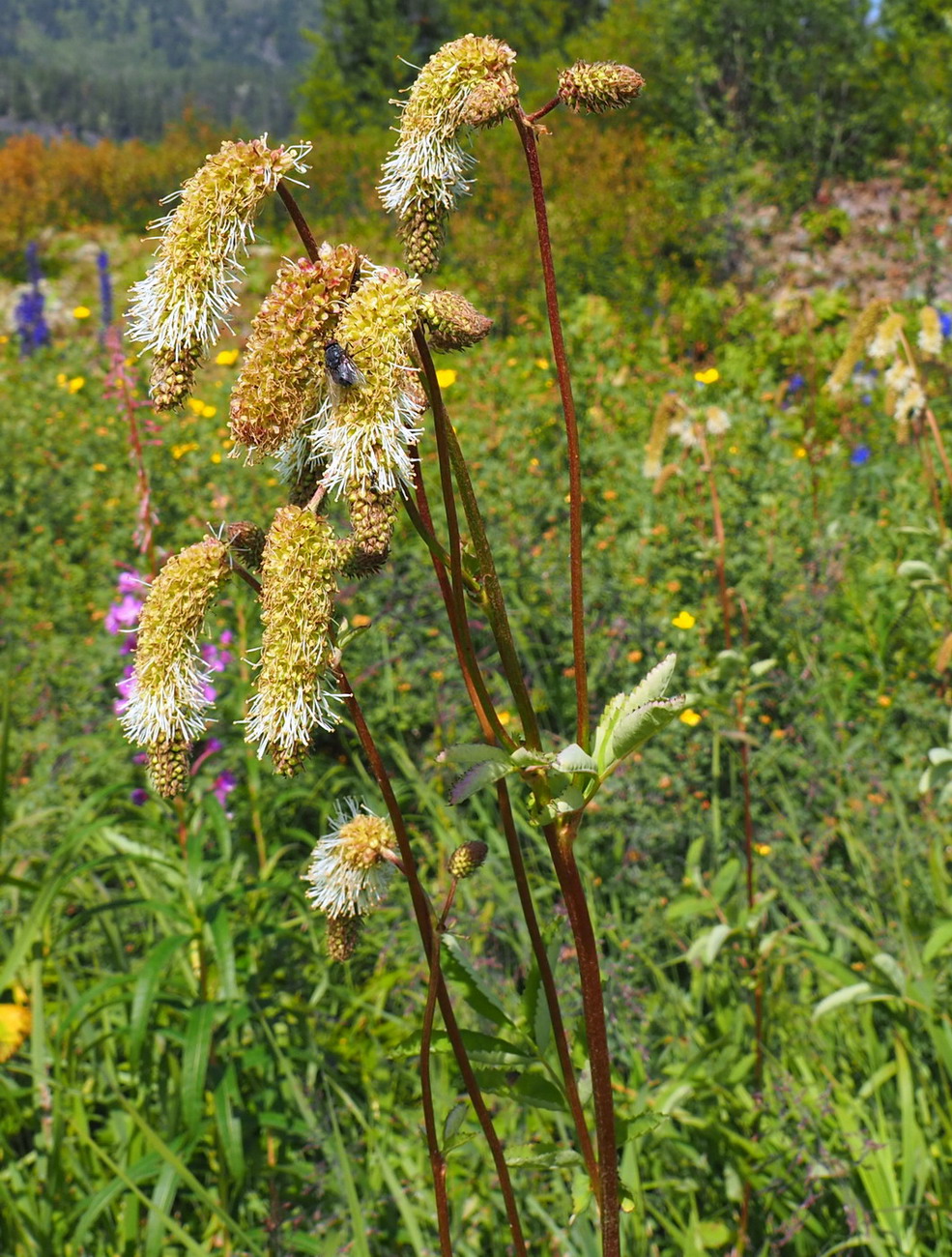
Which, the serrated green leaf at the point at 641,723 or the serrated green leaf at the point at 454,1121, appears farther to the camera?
the serrated green leaf at the point at 454,1121

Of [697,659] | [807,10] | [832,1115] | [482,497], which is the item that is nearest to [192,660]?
[832,1115]

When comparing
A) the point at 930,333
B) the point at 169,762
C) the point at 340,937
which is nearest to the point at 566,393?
the point at 169,762

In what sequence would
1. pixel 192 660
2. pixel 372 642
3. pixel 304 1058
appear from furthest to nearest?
pixel 372 642, pixel 304 1058, pixel 192 660

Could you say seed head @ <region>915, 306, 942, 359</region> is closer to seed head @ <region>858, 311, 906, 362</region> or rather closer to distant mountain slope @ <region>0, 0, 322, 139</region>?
seed head @ <region>858, 311, 906, 362</region>

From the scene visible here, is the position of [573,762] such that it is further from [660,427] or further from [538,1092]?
[660,427]

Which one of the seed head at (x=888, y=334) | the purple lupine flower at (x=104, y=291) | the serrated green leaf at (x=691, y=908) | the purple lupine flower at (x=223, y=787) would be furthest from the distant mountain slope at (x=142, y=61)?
the serrated green leaf at (x=691, y=908)

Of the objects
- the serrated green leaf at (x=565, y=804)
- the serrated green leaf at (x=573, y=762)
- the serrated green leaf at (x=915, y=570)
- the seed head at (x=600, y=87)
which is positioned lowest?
the serrated green leaf at (x=915, y=570)

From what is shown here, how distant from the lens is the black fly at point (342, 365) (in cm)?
75

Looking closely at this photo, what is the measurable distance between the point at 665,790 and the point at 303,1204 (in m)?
1.38

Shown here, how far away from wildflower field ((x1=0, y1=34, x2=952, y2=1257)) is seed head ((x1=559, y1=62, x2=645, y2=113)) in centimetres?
21

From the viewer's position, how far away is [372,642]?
3.61 m

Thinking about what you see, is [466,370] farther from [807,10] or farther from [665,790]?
[807,10]

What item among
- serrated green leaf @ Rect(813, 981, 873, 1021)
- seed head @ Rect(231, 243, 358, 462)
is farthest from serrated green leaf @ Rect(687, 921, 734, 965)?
seed head @ Rect(231, 243, 358, 462)

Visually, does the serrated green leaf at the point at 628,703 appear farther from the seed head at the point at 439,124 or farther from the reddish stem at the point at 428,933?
the seed head at the point at 439,124
